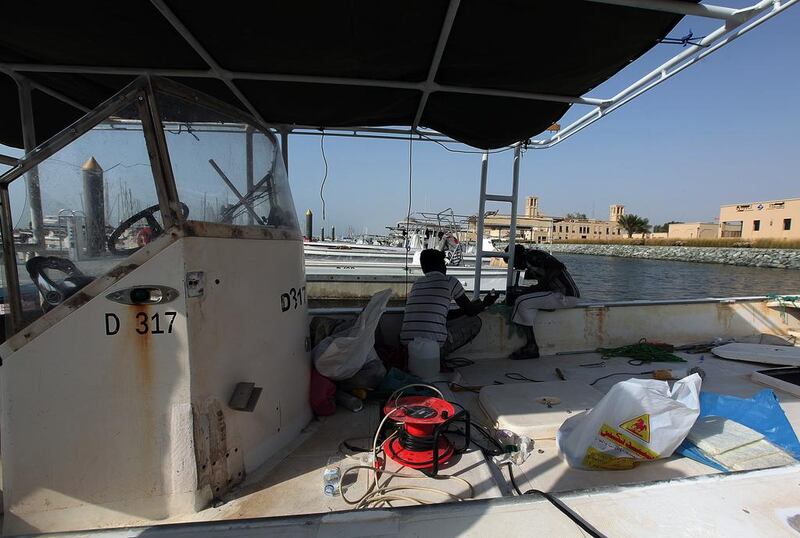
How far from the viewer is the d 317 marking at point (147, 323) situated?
1604 mm

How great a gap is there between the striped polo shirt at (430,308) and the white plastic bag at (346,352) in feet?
2.71

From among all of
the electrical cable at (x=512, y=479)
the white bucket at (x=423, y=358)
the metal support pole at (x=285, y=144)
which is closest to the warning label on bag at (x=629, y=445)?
the electrical cable at (x=512, y=479)

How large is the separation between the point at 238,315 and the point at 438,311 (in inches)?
82.0

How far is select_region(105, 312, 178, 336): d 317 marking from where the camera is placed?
63.2 inches

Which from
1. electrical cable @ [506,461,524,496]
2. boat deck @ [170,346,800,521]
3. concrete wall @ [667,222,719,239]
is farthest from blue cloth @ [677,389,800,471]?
concrete wall @ [667,222,719,239]

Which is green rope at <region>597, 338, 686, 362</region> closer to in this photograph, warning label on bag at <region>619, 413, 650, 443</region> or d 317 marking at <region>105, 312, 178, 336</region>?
warning label on bag at <region>619, 413, 650, 443</region>

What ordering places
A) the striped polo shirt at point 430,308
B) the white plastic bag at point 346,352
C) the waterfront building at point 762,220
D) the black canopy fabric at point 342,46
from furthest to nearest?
1. the waterfront building at point 762,220
2. the striped polo shirt at point 430,308
3. the white plastic bag at point 346,352
4. the black canopy fabric at point 342,46

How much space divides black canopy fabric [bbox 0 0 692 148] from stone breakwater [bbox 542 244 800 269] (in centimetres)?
3858

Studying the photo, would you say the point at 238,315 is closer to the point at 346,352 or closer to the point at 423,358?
the point at 346,352

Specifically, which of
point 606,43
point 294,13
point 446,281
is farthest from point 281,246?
point 606,43

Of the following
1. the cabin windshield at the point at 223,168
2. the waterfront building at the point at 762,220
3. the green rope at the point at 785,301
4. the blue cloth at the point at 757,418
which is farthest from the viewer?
the waterfront building at the point at 762,220

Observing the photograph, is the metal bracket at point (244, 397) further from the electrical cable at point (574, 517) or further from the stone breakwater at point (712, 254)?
the stone breakwater at point (712, 254)

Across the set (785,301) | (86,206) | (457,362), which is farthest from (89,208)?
(785,301)

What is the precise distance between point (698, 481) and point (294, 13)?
2.94m
